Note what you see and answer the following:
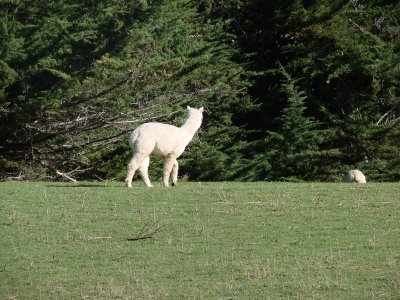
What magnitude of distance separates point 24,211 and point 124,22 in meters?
12.1

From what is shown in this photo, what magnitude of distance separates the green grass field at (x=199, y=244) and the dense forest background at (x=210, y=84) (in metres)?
9.09

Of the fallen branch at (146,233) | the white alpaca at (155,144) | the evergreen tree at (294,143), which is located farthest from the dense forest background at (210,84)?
the fallen branch at (146,233)

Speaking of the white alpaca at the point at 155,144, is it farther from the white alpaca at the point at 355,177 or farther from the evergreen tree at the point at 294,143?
the evergreen tree at the point at 294,143

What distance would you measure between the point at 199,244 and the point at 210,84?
1835 centimetres

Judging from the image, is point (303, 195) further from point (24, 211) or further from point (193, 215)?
point (24, 211)

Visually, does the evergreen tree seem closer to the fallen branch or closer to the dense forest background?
the dense forest background

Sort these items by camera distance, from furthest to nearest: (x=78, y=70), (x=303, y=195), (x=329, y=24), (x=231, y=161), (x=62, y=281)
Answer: (x=329, y=24) < (x=231, y=161) < (x=78, y=70) < (x=303, y=195) < (x=62, y=281)

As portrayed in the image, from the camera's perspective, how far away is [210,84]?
30.0 m

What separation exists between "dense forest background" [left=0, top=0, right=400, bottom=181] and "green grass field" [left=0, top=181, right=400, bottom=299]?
9087 mm

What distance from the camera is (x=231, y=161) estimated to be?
30344mm

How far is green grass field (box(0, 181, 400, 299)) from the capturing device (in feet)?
33.1

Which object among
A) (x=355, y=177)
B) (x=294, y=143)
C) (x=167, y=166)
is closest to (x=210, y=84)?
(x=294, y=143)

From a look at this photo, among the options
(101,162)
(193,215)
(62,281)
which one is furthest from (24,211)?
(101,162)

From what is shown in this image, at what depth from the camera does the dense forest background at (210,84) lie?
24797 mm
